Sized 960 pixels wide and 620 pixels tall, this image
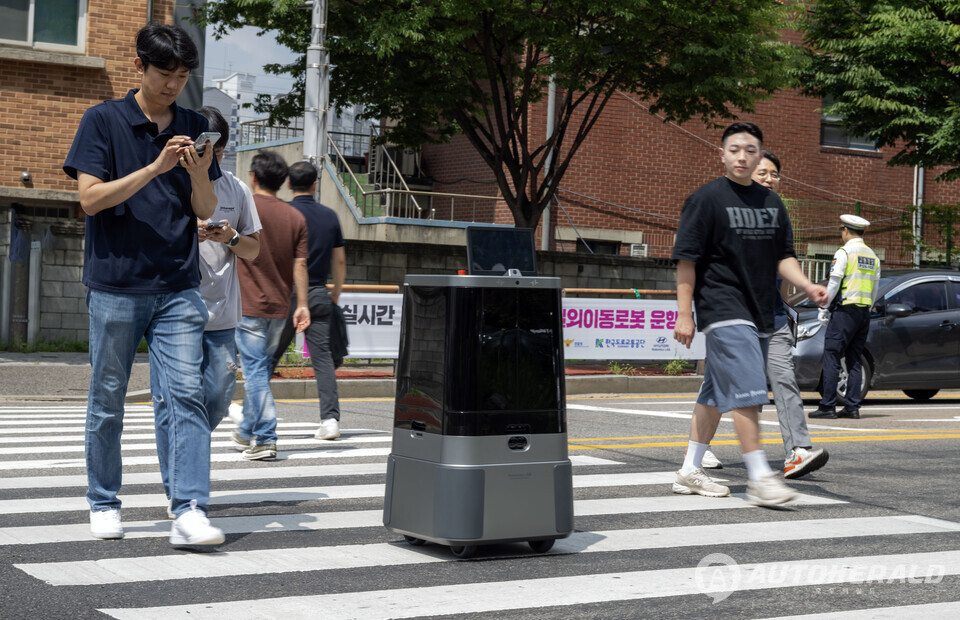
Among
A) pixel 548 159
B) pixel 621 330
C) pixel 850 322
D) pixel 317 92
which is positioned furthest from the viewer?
A: pixel 548 159

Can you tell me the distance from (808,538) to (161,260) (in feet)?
11.2

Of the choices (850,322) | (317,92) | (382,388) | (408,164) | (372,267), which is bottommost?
(382,388)

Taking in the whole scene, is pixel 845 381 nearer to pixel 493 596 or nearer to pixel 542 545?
pixel 542 545

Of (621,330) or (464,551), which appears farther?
(621,330)

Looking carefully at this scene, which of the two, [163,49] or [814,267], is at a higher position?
[814,267]

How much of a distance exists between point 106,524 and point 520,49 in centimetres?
1707

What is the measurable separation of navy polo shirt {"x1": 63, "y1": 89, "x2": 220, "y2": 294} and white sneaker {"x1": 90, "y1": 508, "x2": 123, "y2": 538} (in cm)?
104

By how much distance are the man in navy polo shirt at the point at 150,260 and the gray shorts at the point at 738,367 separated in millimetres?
2903

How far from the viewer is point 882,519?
21.0ft

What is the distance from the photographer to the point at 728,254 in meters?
6.47

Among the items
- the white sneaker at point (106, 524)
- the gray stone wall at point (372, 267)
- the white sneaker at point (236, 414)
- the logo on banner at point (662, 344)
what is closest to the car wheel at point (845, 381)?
the logo on banner at point (662, 344)

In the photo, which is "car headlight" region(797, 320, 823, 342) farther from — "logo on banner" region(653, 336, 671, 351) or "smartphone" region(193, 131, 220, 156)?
"smartphone" region(193, 131, 220, 156)

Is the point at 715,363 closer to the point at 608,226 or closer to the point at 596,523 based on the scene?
the point at 596,523

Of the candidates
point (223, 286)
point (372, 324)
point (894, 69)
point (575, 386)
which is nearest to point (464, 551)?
point (223, 286)
